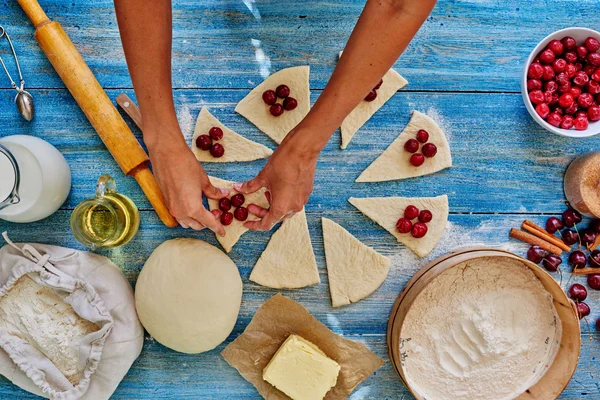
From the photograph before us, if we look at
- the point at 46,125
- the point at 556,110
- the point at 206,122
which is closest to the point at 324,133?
the point at 206,122

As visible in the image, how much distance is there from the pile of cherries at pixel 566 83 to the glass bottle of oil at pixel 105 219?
145 cm

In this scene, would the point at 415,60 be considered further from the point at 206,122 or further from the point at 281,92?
the point at 206,122

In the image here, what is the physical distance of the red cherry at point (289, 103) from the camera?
1772 millimetres

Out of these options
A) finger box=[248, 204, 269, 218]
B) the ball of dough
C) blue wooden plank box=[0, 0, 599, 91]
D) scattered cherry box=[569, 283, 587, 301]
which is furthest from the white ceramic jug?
scattered cherry box=[569, 283, 587, 301]

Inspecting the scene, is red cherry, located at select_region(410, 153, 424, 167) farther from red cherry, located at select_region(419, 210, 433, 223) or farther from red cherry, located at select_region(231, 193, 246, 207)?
red cherry, located at select_region(231, 193, 246, 207)

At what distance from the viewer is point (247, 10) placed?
5.99 ft

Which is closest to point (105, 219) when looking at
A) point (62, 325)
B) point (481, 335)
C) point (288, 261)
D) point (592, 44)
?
point (62, 325)

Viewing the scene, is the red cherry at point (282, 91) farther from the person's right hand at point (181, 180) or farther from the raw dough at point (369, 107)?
the person's right hand at point (181, 180)

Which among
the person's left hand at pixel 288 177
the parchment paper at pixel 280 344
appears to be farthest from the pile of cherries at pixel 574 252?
the person's left hand at pixel 288 177

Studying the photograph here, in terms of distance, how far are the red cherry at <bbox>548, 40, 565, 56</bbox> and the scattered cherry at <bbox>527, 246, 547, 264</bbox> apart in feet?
2.26

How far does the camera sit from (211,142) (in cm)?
178

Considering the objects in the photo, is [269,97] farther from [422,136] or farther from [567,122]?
[567,122]

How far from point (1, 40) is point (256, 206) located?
109cm

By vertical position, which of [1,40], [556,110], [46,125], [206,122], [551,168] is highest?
[1,40]
